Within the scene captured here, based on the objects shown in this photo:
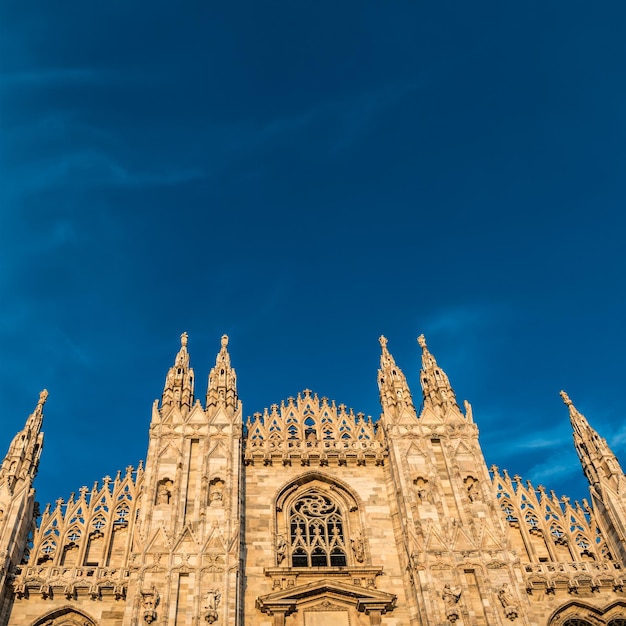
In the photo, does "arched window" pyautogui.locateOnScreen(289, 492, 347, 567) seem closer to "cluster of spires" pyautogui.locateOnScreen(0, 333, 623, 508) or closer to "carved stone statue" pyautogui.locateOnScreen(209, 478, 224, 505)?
"carved stone statue" pyautogui.locateOnScreen(209, 478, 224, 505)

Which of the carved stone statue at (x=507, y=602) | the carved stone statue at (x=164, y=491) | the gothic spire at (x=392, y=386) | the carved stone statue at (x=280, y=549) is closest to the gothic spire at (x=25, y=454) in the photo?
the carved stone statue at (x=164, y=491)

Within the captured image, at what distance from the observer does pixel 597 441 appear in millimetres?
27000

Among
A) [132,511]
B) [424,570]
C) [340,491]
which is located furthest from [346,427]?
[132,511]

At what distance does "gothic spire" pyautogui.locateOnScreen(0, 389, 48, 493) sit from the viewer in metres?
24.2

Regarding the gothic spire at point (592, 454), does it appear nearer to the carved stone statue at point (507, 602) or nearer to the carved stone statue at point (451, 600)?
the carved stone statue at point (507, 602)

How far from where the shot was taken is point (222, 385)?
28547mm

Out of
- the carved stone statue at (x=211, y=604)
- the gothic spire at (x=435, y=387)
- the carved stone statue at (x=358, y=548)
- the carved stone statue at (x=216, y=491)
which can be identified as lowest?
the carved stone statue at (x=211, y=604)

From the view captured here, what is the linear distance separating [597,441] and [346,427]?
1041 cm

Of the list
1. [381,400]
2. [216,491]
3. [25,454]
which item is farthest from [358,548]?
[25,454]

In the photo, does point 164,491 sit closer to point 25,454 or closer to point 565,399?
point 25,454

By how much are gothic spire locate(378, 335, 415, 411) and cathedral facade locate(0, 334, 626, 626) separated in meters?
0.19

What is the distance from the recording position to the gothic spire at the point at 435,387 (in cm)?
2811

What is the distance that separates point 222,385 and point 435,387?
9438 mm

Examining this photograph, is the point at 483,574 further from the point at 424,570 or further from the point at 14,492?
the point at 14,492
